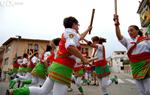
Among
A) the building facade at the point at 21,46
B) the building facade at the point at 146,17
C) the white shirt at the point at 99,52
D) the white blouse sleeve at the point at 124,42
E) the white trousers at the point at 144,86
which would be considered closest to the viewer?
the white trousers at the point at 144,86

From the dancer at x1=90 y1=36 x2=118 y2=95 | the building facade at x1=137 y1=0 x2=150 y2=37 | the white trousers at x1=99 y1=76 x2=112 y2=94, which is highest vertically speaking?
the building facade at x1=137 y1=0 x2=150 y2=37

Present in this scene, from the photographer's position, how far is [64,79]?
165 inches

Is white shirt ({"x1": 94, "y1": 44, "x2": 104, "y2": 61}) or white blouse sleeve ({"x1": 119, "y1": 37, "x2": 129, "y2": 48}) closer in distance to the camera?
white blouse sleeve ({"x1": 119, "y1": 37, "x2": 129, "y2": 48})

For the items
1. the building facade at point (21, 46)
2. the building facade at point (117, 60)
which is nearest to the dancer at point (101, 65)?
the building facade at point (21, 46)

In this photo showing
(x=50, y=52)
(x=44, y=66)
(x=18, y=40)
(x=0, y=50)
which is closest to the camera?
(x=50, y=52)

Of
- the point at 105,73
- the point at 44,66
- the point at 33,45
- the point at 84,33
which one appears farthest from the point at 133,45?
the point at 33,45

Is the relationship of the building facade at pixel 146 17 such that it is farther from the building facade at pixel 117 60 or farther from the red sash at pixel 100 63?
the building facade at pixel 117 60

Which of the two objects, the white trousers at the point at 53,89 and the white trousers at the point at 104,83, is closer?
the white trousers at the point at 53,89

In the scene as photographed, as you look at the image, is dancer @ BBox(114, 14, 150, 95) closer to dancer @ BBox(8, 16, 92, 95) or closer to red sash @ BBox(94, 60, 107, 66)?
dancer @ BBox(8, 16, 92, 95)

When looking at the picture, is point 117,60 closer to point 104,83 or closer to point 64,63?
point 104,83

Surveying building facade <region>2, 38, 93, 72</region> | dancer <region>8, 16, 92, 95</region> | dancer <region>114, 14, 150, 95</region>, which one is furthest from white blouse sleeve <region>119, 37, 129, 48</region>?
building facade <region>2, 38, 93, 72</region>

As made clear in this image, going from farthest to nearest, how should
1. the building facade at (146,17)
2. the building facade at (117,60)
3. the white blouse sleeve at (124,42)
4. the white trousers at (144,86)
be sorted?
the building facade at (117,60), the white blouse sleeve at (124,42), the building facade at (146,17), the white trousers at (144,86)

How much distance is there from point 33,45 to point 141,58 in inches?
1834

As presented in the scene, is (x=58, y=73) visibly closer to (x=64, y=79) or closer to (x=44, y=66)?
(x=64, y=79)
